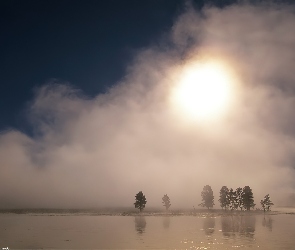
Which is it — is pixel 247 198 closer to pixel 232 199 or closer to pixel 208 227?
pixel 232 199

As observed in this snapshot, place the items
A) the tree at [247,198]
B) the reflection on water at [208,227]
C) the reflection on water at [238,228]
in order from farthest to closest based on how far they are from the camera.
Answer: the tree at [247,198] < the reflection on water at [208,227] < the reflection on water at [238,228]

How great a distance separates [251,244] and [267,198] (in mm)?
172266

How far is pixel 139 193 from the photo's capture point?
618 feet

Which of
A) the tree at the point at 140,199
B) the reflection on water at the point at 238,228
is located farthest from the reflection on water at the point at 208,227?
the tree at the point at 140,199

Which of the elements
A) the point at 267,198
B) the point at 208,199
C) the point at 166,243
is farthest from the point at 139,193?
the point at 166,243

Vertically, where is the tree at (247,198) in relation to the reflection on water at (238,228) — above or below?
above

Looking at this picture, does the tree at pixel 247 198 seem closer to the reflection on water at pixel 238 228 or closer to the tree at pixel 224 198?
the tree at pixel 224 198

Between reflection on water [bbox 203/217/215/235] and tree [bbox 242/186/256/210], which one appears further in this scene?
tree [bbox 242/186/256/210]

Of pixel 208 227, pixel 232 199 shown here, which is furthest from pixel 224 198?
pixel 208 227

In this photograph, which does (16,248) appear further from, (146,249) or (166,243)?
(166,243)

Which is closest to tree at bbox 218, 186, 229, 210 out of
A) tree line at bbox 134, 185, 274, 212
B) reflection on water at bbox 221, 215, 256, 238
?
tree line at bbox 134, 185, 274, 212

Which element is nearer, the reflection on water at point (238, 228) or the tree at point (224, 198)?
the reflection on water at point (238, 228)

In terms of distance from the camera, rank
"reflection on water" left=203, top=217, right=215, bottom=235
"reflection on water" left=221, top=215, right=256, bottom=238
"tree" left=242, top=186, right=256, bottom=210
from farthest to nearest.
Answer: "tree" left=242, top=186, right=256, bottom=210 → "reflection on water" left=203, top=217, right=215, bottom=235 → "reflection on water" left=221, top=215, right=256, bottom=238

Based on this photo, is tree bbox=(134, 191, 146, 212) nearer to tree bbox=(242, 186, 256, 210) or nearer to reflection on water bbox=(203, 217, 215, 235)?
tree bbox=(242, 186, 256, 210)
